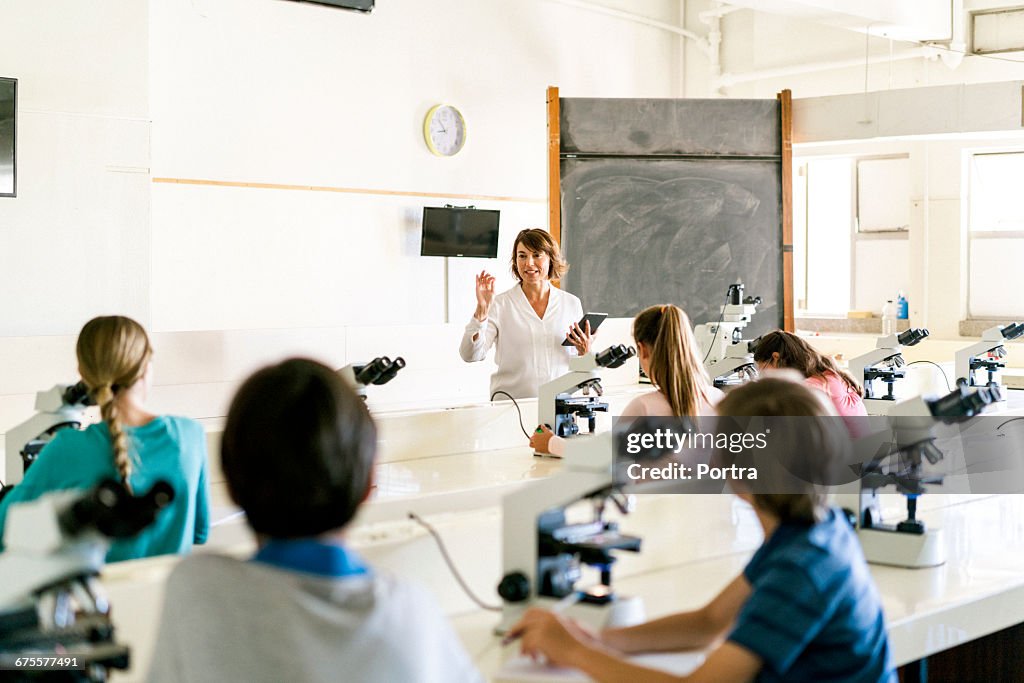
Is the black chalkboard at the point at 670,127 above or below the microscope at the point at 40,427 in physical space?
above

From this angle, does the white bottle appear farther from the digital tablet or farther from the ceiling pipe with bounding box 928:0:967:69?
the digital tablet

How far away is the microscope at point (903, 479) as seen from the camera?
7.31 feet

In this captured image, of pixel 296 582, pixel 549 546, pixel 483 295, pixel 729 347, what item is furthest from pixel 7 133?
pixel 296 582

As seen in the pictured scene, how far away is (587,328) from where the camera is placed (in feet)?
12.9

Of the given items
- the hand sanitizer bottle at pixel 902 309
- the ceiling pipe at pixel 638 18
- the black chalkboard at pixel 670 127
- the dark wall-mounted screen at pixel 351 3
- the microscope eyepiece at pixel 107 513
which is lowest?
the microscope eyepiece at pixel 107 513

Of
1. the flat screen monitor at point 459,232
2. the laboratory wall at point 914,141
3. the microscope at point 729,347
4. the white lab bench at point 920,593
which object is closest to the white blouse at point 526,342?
the microscope at point 729,347

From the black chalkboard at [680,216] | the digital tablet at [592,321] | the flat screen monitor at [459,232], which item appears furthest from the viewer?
the flat screen monitor at [459,232]

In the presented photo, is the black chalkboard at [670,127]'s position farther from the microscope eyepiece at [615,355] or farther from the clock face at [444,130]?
the microscope eyepiece at [615,355]

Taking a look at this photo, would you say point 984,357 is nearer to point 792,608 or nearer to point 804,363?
point 804,363

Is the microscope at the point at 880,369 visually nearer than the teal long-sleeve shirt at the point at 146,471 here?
No

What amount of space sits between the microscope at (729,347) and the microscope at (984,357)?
99 centimetres

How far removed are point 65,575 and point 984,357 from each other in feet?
15.1

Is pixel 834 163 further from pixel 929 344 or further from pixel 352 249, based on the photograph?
pixel 352 249

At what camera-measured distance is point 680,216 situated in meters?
6.73
